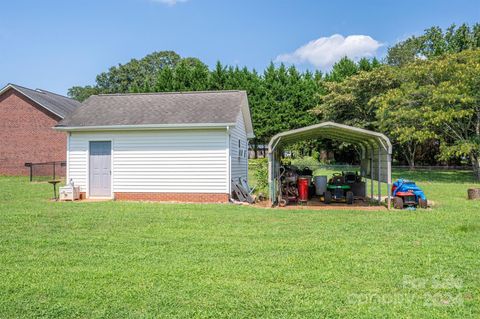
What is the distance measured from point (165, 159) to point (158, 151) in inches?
14.1

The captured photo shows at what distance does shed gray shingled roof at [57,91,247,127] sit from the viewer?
12766mm

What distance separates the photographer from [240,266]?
511 cm

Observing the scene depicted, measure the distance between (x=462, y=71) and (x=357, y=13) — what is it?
6.26 metres

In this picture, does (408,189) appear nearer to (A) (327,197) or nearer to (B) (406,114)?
(A) (327,197)

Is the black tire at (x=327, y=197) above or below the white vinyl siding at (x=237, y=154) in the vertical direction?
below

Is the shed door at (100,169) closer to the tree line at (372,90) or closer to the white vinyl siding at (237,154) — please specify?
the white vinyl siding at (237,154)

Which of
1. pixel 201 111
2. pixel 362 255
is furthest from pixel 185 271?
pixel 201 111

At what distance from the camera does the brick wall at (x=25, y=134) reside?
2536 centimetres

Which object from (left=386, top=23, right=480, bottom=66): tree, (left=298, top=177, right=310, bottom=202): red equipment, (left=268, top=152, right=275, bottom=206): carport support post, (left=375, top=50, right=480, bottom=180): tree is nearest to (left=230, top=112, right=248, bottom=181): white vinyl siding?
(left=268, top=152, right=275, bottom=206): carport support post

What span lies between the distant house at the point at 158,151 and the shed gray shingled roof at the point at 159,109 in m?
0.03

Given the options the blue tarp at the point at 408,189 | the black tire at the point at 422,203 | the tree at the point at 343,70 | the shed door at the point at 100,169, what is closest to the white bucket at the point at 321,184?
the blue tarp at the point at 408,189

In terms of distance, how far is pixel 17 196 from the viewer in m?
13.7

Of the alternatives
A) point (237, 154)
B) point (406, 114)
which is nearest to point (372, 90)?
point (406, 114)

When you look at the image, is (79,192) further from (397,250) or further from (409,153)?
(409,153)
